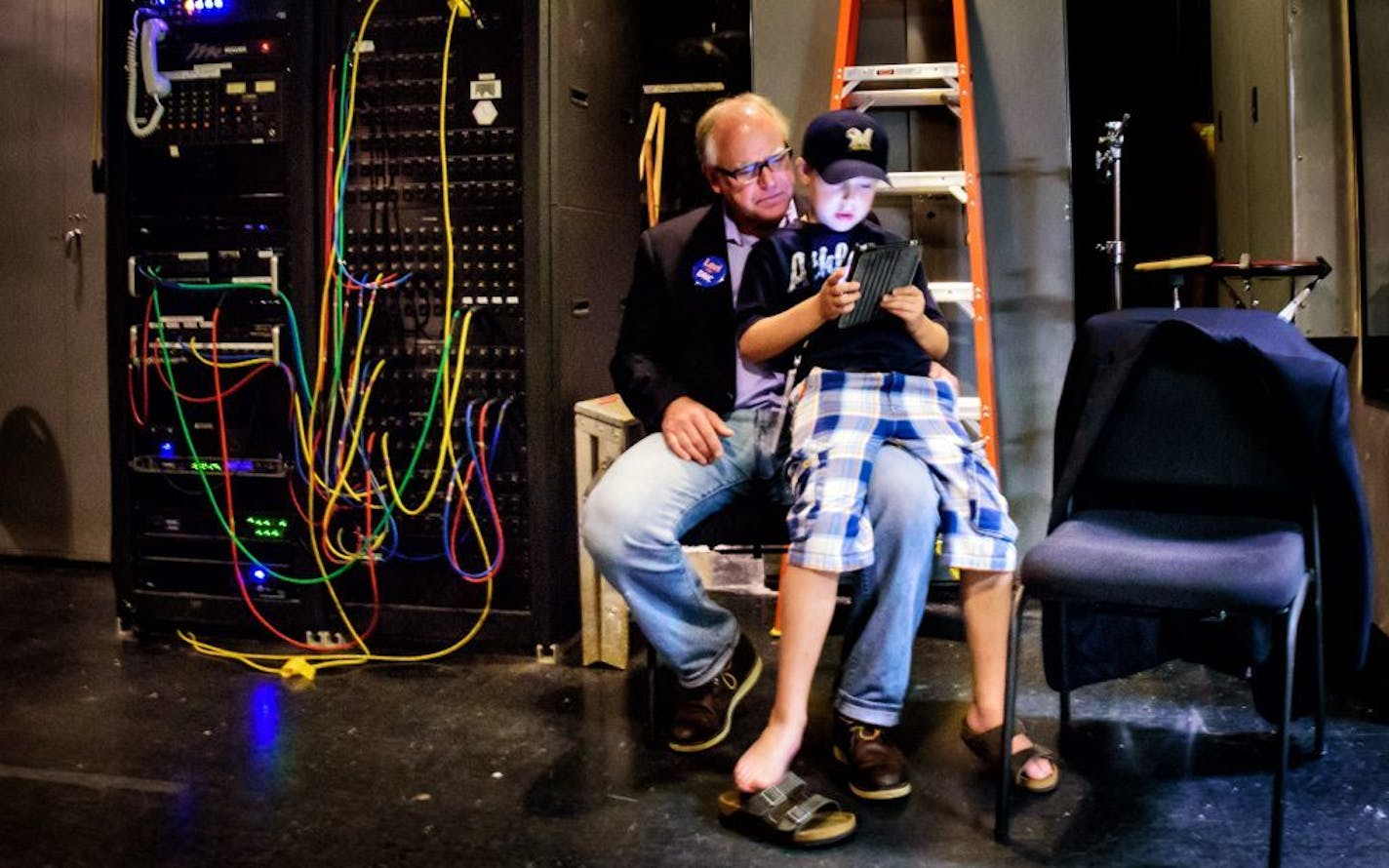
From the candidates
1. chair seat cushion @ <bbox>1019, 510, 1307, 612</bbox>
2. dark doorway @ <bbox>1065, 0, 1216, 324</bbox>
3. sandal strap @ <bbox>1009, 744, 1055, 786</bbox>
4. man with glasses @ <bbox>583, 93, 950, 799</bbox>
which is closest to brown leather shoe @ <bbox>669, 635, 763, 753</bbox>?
man with glasses @ <bbox>583, 93, 950, 799</bbox>

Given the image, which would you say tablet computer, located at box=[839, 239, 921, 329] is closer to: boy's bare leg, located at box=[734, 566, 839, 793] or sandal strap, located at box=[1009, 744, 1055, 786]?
boy's bare leg, located at box=[734, 566, 839, 793]

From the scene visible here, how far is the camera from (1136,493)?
2.25 m

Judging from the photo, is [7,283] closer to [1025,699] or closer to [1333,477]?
[1025,699]

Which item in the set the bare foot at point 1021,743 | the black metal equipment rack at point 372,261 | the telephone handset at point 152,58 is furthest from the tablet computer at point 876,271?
the telephone handset at point 152,58

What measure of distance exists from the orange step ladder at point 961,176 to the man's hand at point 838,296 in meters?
1.13

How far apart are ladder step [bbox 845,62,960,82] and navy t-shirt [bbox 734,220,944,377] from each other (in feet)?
3.36

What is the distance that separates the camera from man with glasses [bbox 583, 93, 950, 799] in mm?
2152

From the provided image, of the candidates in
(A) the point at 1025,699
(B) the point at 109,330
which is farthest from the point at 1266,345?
(B) the point at 109,330

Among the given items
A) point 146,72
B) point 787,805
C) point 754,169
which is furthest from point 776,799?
point 146,72

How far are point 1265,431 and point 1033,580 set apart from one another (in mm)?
559

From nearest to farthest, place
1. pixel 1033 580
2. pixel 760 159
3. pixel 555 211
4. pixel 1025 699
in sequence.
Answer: pixel 1033 580, pixel 760 159, pixel 1025 699, pixel 555 211

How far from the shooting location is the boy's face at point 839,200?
7.22ft

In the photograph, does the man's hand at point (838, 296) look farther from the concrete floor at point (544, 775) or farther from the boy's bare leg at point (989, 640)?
the concrete floor at point (544, 775)

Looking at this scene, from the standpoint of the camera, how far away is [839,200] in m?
2.22
